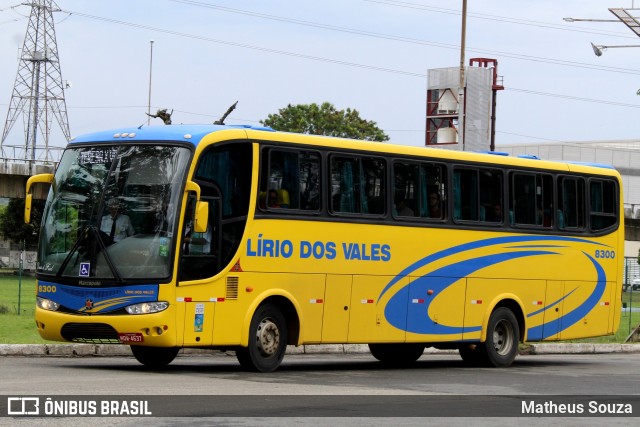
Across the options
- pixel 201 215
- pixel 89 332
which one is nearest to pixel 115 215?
pixel 201 215

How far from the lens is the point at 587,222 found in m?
23.7

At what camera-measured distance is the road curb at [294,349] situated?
20047 mm

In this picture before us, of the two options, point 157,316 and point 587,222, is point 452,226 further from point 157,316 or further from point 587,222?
point 157,316

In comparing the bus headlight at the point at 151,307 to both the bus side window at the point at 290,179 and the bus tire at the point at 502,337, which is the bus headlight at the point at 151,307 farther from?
the bus tire at the point at 502,337

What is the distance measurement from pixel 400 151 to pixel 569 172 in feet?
14.5

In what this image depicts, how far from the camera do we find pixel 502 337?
2230 centimetres

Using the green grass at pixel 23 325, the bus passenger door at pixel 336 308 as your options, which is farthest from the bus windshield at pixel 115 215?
the green grass at pixel 23 325

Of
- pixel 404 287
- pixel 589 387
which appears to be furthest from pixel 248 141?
pixel 589 387

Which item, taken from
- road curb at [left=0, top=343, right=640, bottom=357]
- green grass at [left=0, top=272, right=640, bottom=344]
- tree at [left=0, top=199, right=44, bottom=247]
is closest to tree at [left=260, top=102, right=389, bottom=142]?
tree at [left=0, top=199, right=44, bottom=247]

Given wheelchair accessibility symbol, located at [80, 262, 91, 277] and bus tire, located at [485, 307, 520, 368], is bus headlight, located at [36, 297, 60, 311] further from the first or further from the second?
bus tire, located at [485, 307, 520, 368]

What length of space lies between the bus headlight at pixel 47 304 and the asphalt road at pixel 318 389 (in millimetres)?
784

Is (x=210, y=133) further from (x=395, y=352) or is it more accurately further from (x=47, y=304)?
(x=395, y=352)

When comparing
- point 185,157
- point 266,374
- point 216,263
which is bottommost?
point 266,374

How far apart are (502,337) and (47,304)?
831 cm
